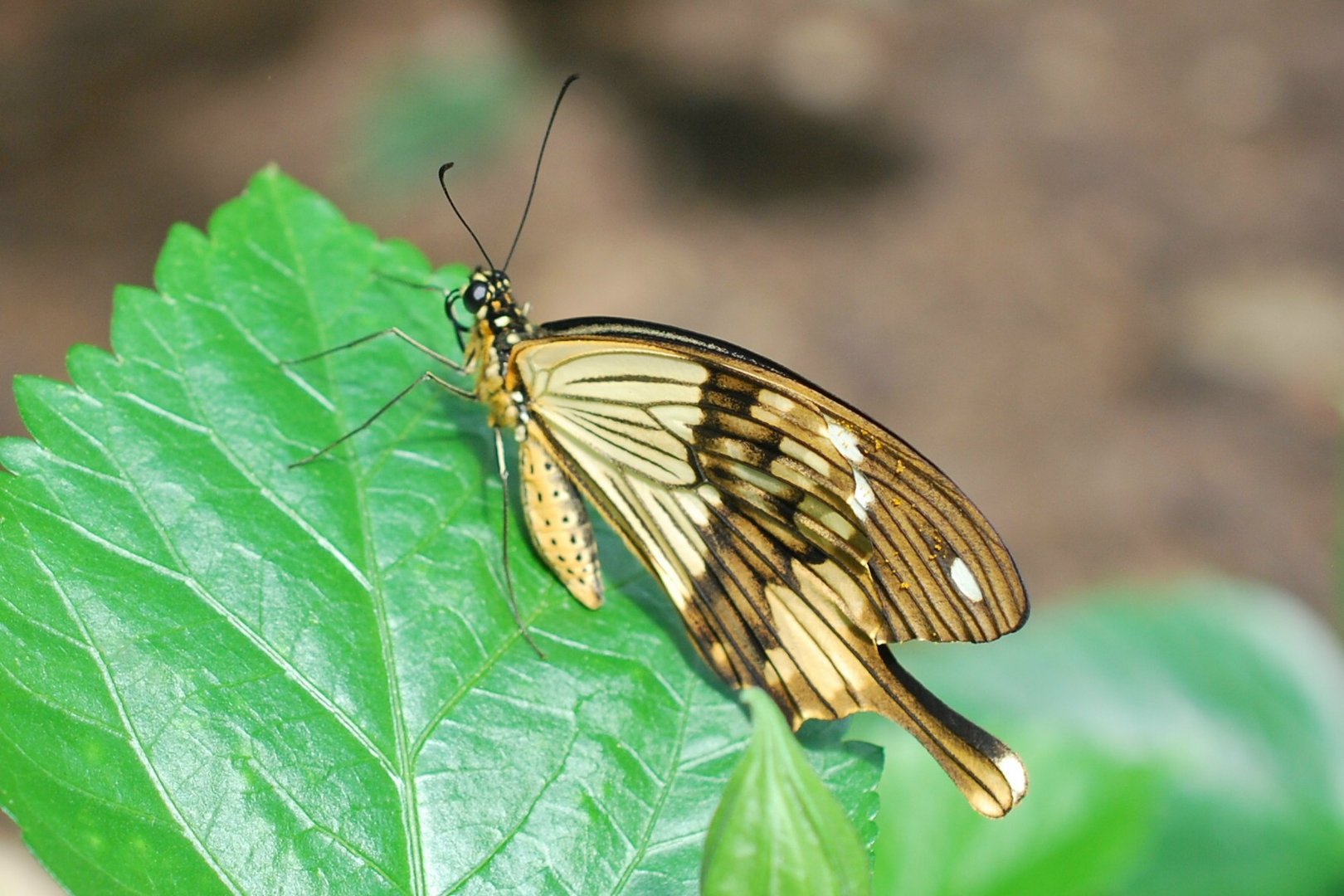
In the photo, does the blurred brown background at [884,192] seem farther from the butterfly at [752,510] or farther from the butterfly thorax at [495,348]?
the butterfly thorax at [495,348]

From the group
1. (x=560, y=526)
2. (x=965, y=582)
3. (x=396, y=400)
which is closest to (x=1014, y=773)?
(x=965, y=582)

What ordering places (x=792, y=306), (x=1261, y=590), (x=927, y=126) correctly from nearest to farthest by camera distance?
(x=1261, y=590) → (x=792, y=306) → (x=927, y=126)

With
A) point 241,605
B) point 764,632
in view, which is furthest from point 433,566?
point 764,632

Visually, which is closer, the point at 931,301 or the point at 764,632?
the point at 764,632

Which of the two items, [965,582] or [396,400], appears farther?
[396,400]

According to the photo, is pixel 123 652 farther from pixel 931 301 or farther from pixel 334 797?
pixel 931 301

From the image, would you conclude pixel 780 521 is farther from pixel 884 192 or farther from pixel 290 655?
pixel 884 192

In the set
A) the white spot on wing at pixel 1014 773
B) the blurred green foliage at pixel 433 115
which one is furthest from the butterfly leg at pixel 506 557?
the blurred green foliage at pixel 433 115

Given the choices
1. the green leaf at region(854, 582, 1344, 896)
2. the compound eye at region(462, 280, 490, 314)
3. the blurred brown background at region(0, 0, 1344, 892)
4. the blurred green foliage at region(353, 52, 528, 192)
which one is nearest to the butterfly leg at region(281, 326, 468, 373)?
the compound eye at region(462, 280, 490, 314)
